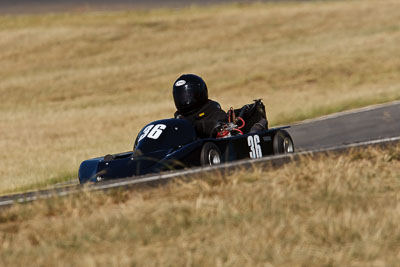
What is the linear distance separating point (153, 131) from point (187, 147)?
41.5 inches

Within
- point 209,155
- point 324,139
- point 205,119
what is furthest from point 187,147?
point 324,139

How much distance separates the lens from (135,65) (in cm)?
3694

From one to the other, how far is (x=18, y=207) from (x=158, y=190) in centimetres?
120

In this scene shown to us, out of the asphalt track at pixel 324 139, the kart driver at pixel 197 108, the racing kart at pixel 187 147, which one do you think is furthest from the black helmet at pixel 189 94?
the asphalt track at pixel 324 139

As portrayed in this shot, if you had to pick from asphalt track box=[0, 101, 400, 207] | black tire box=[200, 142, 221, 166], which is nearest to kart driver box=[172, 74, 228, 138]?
black tire box=[200, 142, 221, 166]

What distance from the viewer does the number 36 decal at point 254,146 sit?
10156mm

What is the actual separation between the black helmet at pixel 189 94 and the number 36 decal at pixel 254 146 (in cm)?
107

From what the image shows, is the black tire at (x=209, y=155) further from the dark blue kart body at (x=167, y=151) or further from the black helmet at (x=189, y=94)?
the black helmet at (x=189, y=94)

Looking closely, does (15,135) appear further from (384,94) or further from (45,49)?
(45,49)

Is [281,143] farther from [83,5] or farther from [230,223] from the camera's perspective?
[83,5]

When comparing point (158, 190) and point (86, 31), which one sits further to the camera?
point (86, 31)

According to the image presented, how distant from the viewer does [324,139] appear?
16.2m

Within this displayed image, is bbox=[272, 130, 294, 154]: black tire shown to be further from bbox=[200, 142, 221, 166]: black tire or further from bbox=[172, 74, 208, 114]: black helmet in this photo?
bbox=[200, 142, 221, 166]: black tire

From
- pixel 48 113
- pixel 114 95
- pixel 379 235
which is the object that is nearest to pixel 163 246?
pixel 379 235
